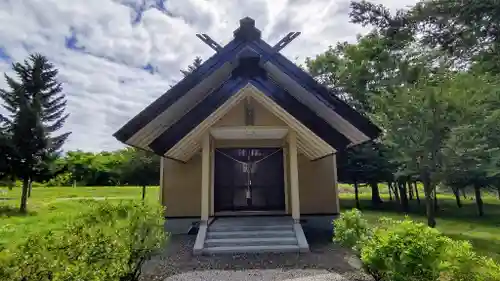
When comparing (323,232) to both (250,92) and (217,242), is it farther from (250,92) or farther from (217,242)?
(250,92)

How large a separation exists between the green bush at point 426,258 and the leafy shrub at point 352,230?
3.70ft

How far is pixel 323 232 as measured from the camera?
874 centimetres

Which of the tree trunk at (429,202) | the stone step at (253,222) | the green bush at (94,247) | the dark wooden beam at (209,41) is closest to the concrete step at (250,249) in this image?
the stone step at (253,222)

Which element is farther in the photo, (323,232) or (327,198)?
(327,198)

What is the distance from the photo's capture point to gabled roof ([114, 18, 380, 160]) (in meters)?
7.20

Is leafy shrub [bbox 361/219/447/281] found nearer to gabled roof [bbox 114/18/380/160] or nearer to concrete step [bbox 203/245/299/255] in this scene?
concrete step [bbox 203/245/299/255]

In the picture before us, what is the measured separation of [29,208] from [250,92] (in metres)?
16.8

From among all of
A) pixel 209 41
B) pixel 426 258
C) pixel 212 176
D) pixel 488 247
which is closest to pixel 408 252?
pixel 426 258

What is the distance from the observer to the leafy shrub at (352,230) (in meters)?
4.91

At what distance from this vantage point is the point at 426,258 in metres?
3.29

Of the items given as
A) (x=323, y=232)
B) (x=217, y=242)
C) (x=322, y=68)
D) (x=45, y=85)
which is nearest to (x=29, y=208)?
(x=45, y=85)

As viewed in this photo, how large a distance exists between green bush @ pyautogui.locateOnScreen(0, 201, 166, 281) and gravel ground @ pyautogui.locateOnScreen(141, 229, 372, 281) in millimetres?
874

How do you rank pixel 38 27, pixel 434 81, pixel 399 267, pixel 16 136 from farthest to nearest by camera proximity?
pixel 16 136, pixel 434 81, pixel 38 27, pixel 399 267

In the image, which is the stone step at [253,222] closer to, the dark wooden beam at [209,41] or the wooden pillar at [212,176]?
the wooden pillar at [212,176]
